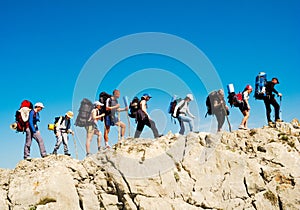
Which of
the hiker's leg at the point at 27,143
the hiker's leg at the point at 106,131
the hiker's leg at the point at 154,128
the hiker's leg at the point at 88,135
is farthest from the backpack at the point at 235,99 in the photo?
the hiker's leg at the point at 27,143

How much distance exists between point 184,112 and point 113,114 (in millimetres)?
3429

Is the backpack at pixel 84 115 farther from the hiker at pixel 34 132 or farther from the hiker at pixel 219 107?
the hiker at pixel 219 107

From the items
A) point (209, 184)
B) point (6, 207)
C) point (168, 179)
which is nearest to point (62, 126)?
point (6, 207)

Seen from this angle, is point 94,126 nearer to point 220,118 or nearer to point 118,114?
point 118,114

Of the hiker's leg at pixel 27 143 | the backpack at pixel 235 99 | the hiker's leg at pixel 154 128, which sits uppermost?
the backpack at pixel 235 99

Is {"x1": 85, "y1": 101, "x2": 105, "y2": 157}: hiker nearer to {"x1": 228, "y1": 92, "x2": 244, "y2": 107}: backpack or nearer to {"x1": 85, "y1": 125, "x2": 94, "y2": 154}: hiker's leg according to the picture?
{"x1": 85, "y1": 125, "x2": 94, "y2": 154}: hiker's leg

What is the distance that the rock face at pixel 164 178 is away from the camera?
12250 millimetres

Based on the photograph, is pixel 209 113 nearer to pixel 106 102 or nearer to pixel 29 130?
pixel 106 102

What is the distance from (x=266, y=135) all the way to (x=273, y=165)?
1733mm

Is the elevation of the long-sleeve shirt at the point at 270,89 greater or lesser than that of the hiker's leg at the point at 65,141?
greater

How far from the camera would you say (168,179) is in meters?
12.9

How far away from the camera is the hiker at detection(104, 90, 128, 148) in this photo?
50.6 ft

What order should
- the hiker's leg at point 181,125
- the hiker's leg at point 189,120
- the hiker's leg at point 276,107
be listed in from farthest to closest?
the hiker's leg at point 276,107 < the hiker's leg at point 181,125 < the hiker's leg at point 189,120

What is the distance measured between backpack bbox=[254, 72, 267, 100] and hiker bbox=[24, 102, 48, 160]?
10.6 m
